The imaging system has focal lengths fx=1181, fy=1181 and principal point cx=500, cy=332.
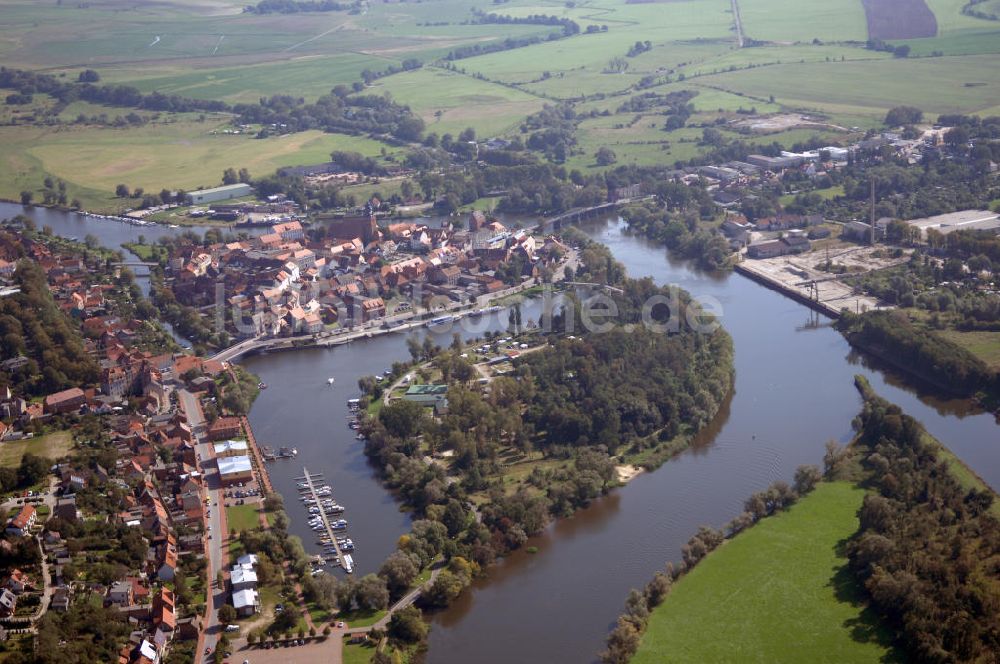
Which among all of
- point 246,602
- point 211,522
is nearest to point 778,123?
point 211,522

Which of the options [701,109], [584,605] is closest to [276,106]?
[701,109]

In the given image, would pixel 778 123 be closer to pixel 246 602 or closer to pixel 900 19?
pixel 900 19

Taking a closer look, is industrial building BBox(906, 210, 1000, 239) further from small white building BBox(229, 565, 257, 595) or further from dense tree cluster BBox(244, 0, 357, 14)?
dense tree cluster BBox(244, 0, 357, 14)

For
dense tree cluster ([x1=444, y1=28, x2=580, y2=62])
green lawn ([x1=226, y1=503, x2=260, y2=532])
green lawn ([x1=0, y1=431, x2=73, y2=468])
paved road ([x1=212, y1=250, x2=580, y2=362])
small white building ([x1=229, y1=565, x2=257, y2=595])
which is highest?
dense tree cluster ([x1=444, y1=28, x2=580, y2=62])

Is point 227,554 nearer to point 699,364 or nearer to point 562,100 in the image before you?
point 699,364

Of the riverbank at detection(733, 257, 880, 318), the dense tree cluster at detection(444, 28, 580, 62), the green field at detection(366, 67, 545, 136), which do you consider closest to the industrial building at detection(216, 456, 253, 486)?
the riverbank at detection(733, 257, 880, 318)
